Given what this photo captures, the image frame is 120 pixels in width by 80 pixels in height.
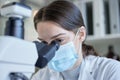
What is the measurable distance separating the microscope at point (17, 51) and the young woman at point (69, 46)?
49 cm

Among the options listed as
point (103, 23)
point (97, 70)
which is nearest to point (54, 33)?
point (97, 70)

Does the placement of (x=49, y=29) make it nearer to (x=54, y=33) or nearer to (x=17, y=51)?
(x=54, y=33)

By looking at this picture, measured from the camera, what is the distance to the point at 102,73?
956mm

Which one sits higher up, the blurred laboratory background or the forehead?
the forehead

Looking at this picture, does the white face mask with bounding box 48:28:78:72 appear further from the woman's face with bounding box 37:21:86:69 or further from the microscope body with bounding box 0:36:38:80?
the microscope body with bounding box 0:36:38:80

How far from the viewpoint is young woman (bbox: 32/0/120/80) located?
3.13 feet

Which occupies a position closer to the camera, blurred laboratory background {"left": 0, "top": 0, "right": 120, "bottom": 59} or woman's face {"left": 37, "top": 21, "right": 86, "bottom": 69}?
woman's face {"left": 37, "top": 21, "right": 86, "bottom": 69}

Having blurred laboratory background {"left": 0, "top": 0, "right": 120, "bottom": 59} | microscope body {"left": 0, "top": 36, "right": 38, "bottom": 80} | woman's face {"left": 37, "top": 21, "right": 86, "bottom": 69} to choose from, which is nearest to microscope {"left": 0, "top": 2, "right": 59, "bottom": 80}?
microscope body {"left": 0, "top": 36, "right": 38, "bottom": 80}

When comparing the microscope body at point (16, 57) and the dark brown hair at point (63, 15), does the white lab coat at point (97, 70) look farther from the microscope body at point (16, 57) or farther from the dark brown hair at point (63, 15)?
the microscope body at point (16, 57)

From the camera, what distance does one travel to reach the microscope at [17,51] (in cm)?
37

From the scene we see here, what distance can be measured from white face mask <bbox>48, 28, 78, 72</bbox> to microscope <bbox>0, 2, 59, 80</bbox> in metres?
0.52

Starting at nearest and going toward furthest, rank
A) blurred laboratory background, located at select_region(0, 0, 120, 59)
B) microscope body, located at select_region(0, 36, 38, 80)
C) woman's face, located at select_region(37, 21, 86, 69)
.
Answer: microscope body, located at select_region(0, 36, 38, 80)
woman's face, located at select_region(37, 21, 86, 69)
blurred laboratory background, located at select_region(0, 0, 120, 59)

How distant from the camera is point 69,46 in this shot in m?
0.98

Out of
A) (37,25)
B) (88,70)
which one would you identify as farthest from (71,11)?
(88,70)
